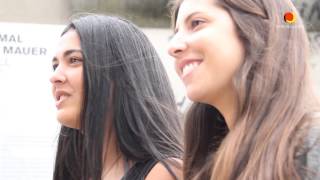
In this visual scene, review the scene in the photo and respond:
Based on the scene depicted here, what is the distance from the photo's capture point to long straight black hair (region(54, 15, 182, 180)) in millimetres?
1893

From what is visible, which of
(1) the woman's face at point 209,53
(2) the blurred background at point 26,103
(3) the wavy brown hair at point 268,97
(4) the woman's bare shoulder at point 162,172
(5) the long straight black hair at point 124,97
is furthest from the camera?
(2) the blurred background at point 26,103

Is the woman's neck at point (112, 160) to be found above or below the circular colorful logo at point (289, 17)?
below

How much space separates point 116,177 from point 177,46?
648 millimetres

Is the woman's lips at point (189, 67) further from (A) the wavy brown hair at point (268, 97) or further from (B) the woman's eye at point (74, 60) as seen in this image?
(B) the woman's eye at point (74, 60)

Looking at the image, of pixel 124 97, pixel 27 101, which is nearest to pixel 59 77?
pixel 124 97

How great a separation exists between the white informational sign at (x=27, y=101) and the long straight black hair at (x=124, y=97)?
103cm

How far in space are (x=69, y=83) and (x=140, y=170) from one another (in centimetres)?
41

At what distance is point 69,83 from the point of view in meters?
1.91

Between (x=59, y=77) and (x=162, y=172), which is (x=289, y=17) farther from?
(x=59, y=77)

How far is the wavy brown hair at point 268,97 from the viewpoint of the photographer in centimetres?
122

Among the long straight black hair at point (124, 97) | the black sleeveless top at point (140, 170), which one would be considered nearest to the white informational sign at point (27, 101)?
the long straight black hair at point (124, 97)

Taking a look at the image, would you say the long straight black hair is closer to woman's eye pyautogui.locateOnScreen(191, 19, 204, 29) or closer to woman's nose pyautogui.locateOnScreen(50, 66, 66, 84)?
woman's nose pyautogui.locateOnScreen(50, 66, 66, 84)

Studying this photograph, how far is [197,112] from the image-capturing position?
1.63 m

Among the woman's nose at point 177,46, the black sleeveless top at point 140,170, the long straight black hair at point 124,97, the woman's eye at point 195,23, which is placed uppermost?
the woman's eye at point 195,23
